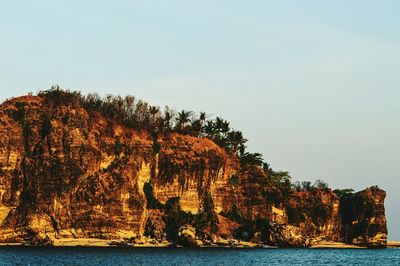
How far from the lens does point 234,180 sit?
94.5 meters

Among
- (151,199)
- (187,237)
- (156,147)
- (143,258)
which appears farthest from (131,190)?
(143,258)

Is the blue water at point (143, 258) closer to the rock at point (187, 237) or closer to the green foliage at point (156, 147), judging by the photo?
the rock at point (187, 237)

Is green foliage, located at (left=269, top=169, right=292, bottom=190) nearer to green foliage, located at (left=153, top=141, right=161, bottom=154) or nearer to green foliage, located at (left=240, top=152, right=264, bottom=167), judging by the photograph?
green foliage, located at (left=240, top=152, right=264, bottom=167)

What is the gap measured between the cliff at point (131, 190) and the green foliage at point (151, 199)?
5.9 inches

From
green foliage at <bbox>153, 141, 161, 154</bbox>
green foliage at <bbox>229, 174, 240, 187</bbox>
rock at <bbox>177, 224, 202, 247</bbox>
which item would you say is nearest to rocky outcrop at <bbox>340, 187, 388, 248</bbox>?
green foliage at <bbox>229, 174, 240, 187</bbox>

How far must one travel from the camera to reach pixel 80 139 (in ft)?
266

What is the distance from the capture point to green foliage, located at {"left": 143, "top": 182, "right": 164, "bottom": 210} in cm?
8569

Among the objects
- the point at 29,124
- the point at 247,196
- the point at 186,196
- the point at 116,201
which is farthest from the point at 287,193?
the point at 29,124

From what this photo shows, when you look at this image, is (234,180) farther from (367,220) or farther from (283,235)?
(367,220)

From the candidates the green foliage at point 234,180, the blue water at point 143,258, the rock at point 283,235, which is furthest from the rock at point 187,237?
the green foliage at point 234,180

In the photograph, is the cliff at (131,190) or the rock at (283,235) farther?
the rock at (283,235)

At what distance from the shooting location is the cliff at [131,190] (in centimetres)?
7762

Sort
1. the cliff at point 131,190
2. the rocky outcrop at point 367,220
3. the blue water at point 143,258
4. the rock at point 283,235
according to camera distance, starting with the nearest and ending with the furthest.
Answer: the blue water at point 143,258, the cliff at point 131,190, the rock at point 283,235, the rocky outcrop at point 367,220

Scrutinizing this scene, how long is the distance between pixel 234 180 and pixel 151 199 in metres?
15.0
